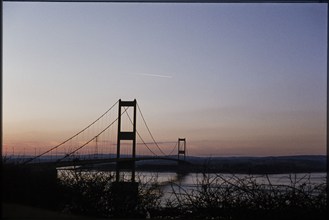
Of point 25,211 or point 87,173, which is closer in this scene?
point 25,211

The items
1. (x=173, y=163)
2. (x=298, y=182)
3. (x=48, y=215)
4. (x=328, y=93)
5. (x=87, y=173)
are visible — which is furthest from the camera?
(x=173, y=163)

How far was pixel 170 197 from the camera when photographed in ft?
18.7

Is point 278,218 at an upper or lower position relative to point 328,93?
lower

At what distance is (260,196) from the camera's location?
191 inches

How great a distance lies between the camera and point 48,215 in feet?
11.3

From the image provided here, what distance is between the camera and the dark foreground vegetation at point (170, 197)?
4.75 m

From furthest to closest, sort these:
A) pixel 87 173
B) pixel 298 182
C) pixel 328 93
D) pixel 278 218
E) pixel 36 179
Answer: pixel 87 173, pixel 36 179, pixel 298 182, pixel 278 218, pixel 328 93

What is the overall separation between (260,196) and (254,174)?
2.06 ft

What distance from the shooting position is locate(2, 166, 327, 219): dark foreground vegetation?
475 centimetres

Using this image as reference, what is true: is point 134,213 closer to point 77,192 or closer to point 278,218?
point 77,192

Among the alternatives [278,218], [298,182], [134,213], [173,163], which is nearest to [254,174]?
[298,182]

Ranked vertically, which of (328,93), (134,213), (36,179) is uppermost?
(328,93)

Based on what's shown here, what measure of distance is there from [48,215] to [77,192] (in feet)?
8.28

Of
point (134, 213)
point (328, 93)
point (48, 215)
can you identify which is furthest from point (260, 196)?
point (48, 215)
